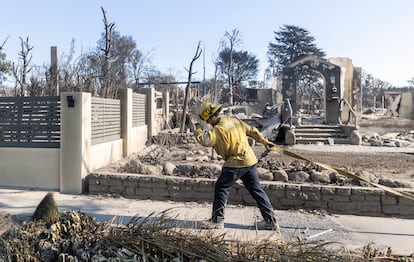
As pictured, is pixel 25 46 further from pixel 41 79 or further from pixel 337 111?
pixel 337 111

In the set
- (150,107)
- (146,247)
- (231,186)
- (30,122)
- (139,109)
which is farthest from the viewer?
(150,107)

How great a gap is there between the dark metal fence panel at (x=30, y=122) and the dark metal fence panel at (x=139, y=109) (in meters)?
3.38

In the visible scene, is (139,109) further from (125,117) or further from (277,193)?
(277,193)

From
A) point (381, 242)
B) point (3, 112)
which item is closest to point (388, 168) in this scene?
point (381, 242)

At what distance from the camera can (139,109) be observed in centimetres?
1081

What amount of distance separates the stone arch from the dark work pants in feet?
51.9

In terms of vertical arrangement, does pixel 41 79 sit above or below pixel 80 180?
above

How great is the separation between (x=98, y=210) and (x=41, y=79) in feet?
26.1

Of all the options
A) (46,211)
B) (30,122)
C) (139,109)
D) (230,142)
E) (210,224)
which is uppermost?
(139,109)

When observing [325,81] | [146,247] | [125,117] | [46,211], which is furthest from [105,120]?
[325,81]

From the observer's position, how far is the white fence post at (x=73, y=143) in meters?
6.52

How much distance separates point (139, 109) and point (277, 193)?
6.19 meters

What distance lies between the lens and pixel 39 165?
6824mm

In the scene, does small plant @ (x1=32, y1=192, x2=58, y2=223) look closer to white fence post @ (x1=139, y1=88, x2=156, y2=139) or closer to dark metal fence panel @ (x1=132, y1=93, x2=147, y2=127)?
dark metal fence panel @ (x1=132, y1=93, x2=147, y2=127)
